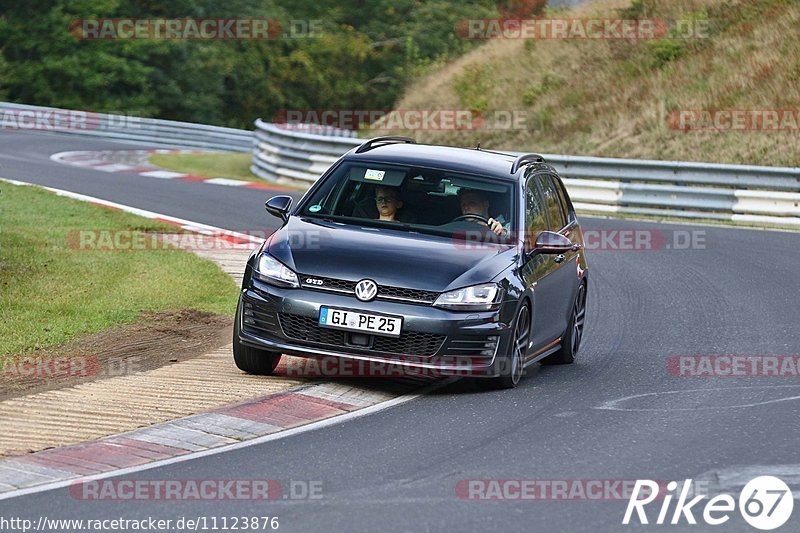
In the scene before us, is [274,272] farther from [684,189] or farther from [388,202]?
[684,189]

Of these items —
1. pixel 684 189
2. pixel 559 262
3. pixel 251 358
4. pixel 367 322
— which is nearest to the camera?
pixel 367 322

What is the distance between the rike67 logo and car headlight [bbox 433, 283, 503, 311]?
2.44 m

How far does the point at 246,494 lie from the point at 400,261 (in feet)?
10.0

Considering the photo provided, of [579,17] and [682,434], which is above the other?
[579,17]

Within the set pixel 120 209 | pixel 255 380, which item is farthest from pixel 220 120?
pixel 255 380

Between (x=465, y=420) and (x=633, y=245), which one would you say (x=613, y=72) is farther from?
(x=465, y=420)

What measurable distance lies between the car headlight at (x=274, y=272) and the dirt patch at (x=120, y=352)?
1.30 metres

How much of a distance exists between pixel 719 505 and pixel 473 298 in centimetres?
300

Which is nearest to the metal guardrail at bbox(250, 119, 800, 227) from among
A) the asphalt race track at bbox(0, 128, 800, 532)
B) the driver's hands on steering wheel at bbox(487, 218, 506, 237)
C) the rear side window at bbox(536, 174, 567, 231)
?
the asphalt race track at bbox(0, 128, 800, 532)

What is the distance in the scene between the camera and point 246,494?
6949 mm

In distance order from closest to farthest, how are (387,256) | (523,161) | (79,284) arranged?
1. (387,256)
2. (523,161)
3. (79,284)

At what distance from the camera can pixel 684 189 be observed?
81.8 ft

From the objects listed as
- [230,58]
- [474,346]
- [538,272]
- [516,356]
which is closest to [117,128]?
[230,58]

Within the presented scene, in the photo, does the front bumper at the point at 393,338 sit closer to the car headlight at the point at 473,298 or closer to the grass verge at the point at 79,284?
the car headlight at the point at 473,298
